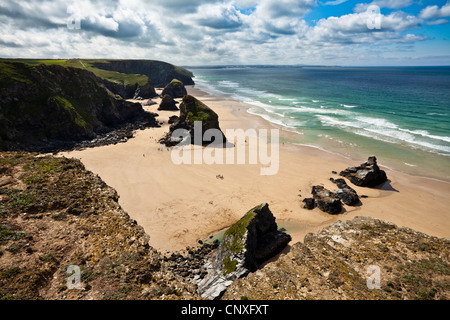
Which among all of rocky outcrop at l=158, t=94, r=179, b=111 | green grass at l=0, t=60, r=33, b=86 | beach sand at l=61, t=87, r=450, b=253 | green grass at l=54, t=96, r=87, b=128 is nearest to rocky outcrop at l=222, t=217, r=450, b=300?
beach sand at l=61, t=87, r=450, b=253

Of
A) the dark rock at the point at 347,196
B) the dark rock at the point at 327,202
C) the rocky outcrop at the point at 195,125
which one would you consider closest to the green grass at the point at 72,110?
the rocky outcrop at the point at 195,125

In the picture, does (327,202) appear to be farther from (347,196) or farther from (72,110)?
(72,110)

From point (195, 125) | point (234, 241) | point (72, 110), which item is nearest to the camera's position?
point (234, 241)

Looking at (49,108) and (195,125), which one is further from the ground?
(49,108)

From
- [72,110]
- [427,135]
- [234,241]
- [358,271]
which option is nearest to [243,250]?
[234,241]

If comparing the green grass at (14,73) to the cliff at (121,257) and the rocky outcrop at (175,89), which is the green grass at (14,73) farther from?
the rocky outcrop at (175,89)
